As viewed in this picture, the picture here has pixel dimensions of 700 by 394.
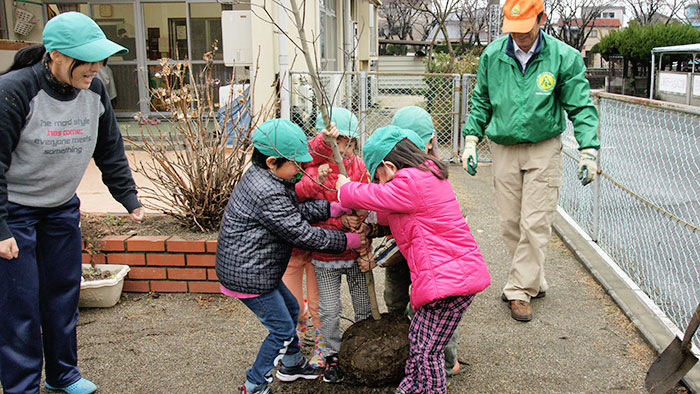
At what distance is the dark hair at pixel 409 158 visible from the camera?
2.75 meters

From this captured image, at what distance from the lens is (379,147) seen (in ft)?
9.16

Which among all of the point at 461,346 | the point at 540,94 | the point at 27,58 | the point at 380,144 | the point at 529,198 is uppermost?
the point at 27,58

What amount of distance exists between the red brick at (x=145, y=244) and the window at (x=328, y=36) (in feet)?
28.4

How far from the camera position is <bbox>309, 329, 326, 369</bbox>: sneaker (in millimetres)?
3252

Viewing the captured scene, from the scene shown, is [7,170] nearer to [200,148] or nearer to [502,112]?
[200,148]

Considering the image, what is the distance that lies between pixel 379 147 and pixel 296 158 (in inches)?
16.3

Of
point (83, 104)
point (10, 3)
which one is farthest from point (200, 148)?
point (10, 3)

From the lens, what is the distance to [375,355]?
299cm

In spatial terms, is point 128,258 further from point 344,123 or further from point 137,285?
point 344,123

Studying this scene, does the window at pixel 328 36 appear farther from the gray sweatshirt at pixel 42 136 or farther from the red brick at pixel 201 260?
the gray sweatshirt at pixel 42 136

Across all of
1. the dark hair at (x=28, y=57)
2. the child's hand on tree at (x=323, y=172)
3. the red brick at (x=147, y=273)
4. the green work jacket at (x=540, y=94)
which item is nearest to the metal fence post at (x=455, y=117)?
the green work jacket at (x=540, y=94)

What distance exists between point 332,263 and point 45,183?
1.40 meters

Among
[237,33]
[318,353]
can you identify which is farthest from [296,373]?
[237,33]

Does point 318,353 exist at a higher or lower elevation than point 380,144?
lower
